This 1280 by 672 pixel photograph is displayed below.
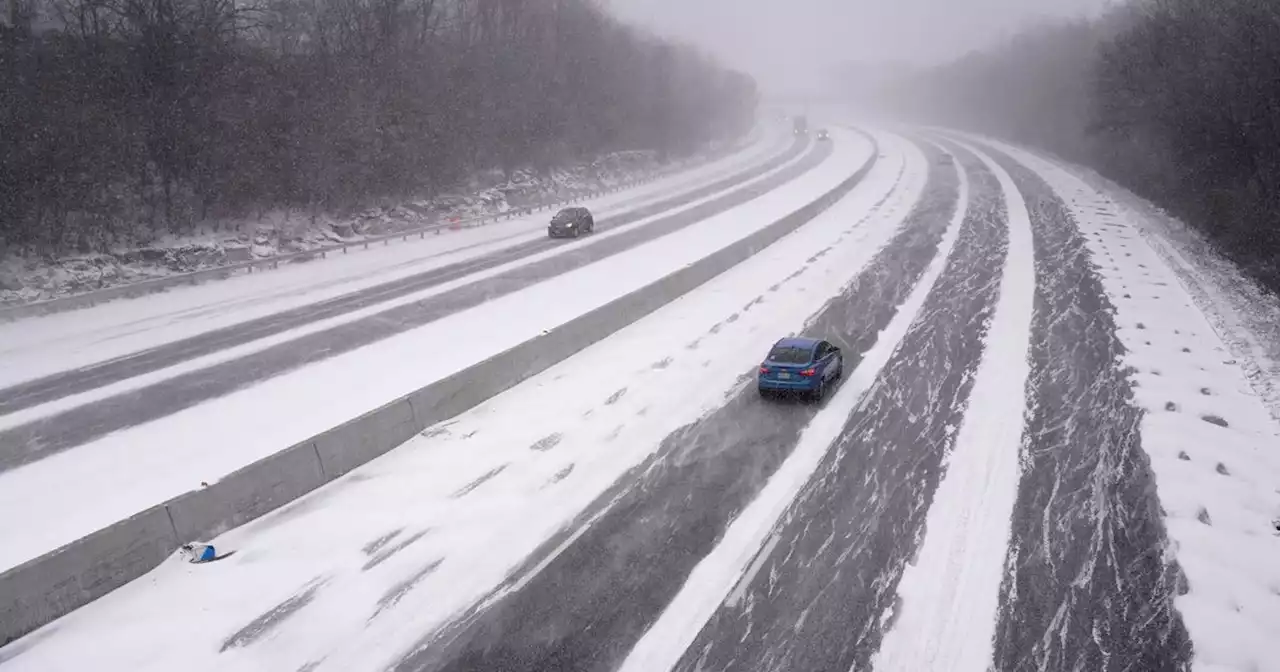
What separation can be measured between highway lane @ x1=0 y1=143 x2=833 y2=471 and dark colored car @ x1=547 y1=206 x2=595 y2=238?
3083 mm

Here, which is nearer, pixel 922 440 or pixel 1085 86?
pixel 922 440

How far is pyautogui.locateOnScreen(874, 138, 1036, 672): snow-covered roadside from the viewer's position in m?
9.53

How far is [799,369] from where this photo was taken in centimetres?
1723

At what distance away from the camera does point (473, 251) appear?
36.8 m

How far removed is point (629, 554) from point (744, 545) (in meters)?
1.86

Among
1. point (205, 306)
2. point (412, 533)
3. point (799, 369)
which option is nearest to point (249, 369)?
point (205, 306)

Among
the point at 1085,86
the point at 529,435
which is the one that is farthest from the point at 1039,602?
the point at 1085,86

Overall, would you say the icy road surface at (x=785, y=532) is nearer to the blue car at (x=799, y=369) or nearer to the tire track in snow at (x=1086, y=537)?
the tire track in snow at (x=1086, y=537)

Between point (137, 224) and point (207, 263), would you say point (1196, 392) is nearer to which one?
point (207, 263)

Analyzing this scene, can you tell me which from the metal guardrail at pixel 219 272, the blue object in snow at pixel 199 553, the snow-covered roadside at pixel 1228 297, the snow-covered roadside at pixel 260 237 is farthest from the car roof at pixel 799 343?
the snow-covered roadside at pixel 260 237

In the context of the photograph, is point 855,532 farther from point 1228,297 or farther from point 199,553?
point 1228,297

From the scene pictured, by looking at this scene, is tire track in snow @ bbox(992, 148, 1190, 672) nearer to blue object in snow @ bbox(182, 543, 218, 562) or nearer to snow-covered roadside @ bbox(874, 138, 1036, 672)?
snow-covered roadside @ bbox(874, 138, 1036, 672)

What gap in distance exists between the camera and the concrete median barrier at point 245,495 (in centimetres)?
995

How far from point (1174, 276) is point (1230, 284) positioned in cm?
182
